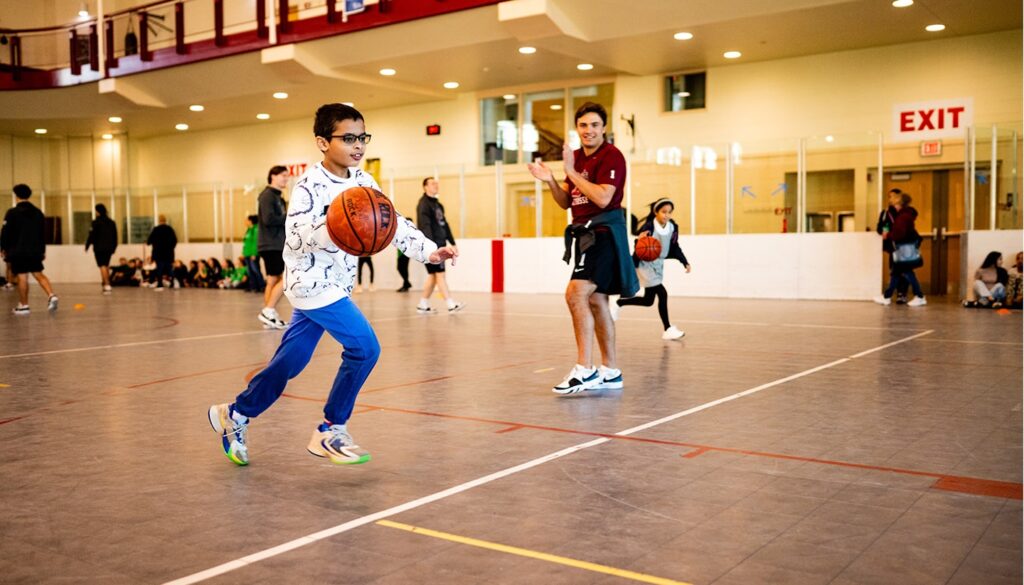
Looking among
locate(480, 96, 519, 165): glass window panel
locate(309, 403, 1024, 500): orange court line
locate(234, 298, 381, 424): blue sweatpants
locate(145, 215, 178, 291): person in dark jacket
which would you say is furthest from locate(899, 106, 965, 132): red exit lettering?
locate(145, 215, 178, 291): person in dark jacket

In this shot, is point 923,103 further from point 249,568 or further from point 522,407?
point 249,568

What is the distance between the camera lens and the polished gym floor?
293 cm

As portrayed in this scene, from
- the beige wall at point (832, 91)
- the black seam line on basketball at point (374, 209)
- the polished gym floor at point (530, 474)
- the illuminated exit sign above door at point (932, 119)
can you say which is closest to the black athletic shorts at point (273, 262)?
the polished gym floor at point (530, 474)

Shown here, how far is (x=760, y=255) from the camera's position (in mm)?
17922

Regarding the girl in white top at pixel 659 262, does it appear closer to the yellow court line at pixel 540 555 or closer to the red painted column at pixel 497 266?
the yellow court line at pixel 540 555

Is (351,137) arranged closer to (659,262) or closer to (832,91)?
(659,262)

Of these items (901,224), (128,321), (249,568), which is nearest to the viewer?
(249,568)

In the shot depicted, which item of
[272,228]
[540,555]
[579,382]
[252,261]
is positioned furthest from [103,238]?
[540,555]

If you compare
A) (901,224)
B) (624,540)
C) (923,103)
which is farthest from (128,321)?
(923,103)

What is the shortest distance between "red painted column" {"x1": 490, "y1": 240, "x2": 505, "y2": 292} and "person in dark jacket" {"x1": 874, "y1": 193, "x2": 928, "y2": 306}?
28.8 ft

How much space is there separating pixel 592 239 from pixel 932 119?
14.4 meters

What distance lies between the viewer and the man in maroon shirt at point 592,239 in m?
6.20

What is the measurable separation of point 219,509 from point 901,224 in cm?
1418

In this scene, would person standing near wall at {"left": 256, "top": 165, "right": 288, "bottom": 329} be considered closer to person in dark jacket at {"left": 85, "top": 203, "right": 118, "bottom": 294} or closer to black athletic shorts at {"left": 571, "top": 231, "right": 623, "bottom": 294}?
black athletic shorts at {"left": 571, "top": 231, "right": 623, "bottom": 294}
